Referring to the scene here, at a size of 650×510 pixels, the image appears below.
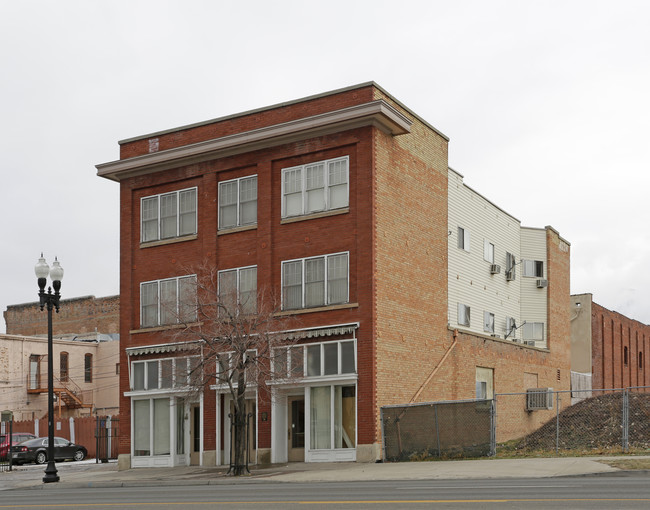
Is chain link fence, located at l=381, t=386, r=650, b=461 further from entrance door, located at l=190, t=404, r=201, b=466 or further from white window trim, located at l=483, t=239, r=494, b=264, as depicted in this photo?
white window trim, located at l=483, t=239, r=494, b=264

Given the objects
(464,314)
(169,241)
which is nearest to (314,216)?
(169,241)

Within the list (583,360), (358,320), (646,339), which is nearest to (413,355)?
(358,320)

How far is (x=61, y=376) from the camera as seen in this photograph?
212ft

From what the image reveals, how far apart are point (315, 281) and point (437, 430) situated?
270 inches

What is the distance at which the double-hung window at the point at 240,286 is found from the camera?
110 ft

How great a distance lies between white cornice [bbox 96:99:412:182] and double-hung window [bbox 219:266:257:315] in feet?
15.0

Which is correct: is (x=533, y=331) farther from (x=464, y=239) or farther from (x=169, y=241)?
(x=169, y=241)

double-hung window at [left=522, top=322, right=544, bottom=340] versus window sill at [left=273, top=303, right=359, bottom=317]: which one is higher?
window sill at [left=273, top=303, right=359, bottom=317]

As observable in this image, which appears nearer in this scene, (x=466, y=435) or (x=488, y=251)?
(x=466, y=435)

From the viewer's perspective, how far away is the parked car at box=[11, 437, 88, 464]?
4587 cm

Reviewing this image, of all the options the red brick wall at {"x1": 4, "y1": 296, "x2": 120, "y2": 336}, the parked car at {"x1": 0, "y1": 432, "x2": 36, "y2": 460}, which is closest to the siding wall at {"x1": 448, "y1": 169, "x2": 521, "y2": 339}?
the parked car at {"x1": 0, "y1": 432, "x2": 36, "y2": 460}

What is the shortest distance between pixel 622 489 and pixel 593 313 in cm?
5045

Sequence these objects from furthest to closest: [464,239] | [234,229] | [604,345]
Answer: [604,345] < [464,239] < [234,229]

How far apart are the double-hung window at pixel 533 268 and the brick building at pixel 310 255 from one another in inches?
455
